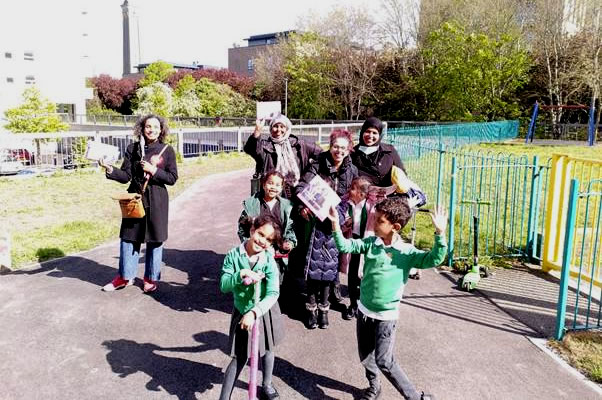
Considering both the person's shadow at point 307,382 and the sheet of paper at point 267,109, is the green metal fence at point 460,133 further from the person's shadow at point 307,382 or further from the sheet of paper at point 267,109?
the person's shadow at point 307,382

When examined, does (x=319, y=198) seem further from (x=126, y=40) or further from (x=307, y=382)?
(x=126, y=40)

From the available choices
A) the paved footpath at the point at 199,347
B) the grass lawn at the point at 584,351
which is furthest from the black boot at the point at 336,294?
the grass lawn at the point at 584,351

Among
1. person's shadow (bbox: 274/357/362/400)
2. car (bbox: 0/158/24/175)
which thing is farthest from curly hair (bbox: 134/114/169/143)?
car (bbox: 0/158/24/175)

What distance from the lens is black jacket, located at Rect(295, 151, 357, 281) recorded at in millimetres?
4527

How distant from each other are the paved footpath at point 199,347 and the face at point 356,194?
4.12 ft

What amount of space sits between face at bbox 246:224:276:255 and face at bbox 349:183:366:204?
4.92ft

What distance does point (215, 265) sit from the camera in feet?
21.9

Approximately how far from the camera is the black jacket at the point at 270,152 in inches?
193

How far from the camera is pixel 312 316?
15.3 feet

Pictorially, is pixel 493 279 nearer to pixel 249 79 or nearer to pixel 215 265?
pixel 215 265

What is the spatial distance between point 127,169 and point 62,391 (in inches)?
97.5

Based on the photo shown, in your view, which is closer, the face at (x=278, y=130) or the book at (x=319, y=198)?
the book at (x=319, y=198)

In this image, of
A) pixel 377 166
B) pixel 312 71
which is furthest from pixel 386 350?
pixel 312 71

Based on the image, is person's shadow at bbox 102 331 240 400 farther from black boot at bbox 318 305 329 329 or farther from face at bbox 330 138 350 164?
face at bbox 330 138 350 164
